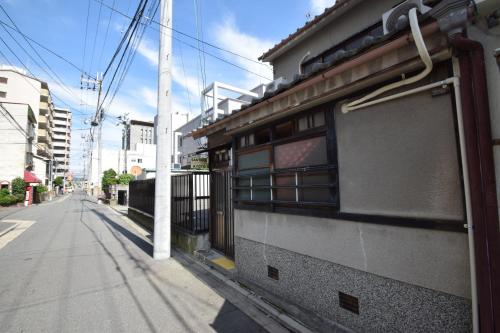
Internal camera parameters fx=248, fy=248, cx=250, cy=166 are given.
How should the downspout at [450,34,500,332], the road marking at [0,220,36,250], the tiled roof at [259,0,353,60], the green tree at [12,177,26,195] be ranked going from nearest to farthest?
the downspout at [450,34,500,332]
the tiled roof at [259,0,353,60]
the road marking at [0,220,36,250]
the green tree at [12,177,26,195]

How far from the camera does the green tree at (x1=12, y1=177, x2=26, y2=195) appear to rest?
28.5 meters

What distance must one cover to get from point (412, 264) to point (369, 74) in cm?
226

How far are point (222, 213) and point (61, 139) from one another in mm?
95920

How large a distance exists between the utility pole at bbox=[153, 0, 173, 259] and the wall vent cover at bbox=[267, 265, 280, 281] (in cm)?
402

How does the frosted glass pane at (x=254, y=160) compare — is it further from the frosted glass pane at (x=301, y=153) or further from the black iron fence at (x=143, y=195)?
the black iron fence at (x=143, y=195)

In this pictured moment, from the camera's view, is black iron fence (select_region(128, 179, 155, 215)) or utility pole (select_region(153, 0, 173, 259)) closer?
utility pole (select_region(153, 0, 173, 259))

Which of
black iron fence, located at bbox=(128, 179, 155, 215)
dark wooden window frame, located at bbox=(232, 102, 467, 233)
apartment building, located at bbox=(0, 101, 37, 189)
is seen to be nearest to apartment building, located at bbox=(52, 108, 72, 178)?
apartment building, located at bbox=(0, 101, 37, 189)

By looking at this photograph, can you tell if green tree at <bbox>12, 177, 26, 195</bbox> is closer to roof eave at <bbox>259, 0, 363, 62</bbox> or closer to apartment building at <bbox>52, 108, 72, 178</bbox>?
roof eave at <bbox>259, 0, 363, 62</bbox>

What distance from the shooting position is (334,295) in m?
3.61

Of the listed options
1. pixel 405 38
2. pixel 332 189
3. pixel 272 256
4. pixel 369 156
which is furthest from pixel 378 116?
pixel 272 256

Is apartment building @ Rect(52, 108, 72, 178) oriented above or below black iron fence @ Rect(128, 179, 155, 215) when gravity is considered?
above

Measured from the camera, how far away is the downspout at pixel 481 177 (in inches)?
87.9

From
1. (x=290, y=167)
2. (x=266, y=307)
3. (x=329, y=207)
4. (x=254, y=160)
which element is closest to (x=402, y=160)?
(x=329, y=207)

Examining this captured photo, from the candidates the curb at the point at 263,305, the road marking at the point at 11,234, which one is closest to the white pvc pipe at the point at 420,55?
the curb at the point at 263,305
